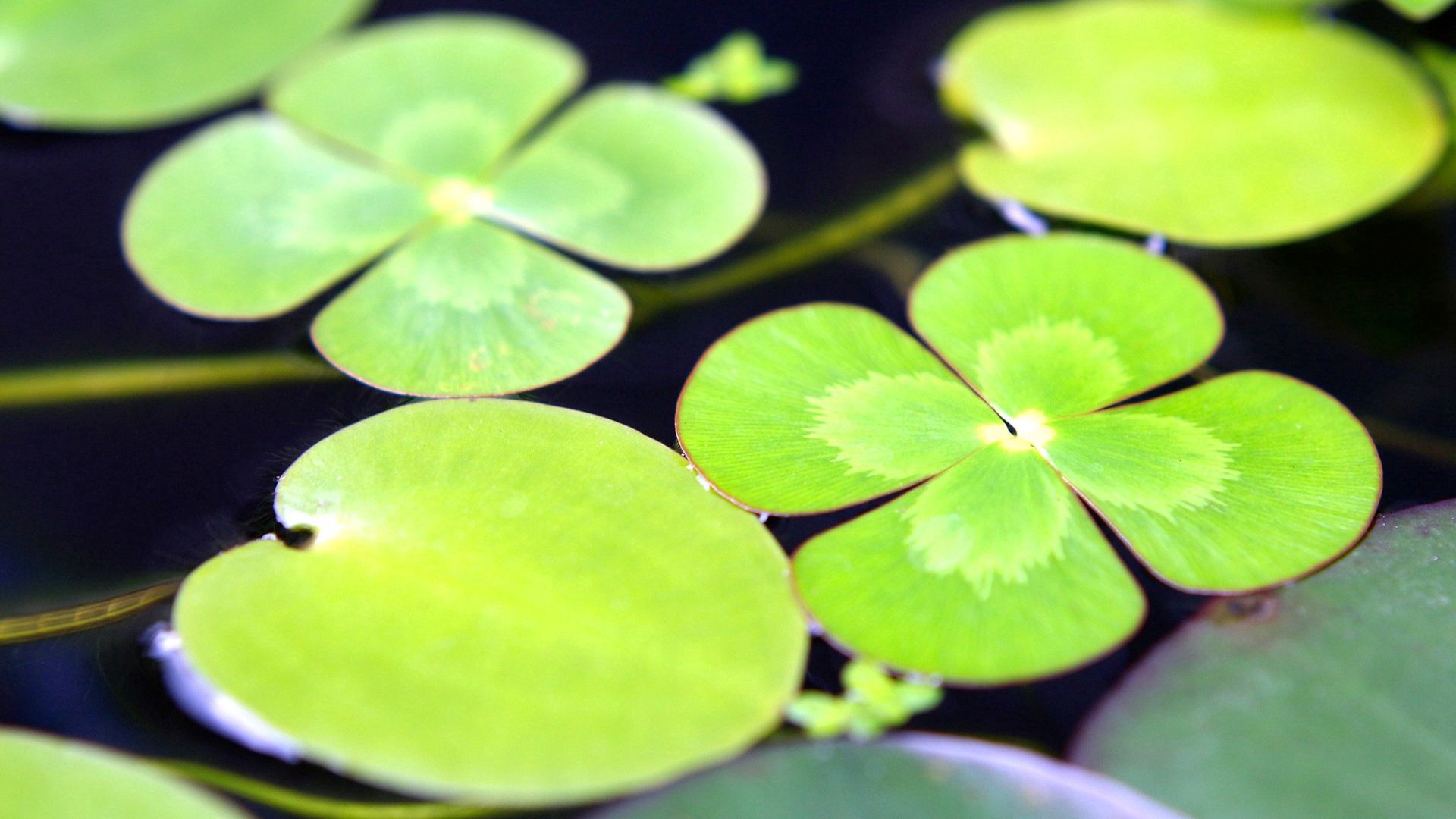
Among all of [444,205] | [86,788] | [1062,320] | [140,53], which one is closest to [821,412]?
[1062,320]

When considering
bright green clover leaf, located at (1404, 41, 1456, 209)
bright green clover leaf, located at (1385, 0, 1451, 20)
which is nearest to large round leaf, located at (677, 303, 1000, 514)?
bright green clover leaf, located at (1404, 41, 1456, 209)

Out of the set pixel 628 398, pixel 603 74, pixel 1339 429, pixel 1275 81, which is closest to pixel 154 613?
pixel 628 398

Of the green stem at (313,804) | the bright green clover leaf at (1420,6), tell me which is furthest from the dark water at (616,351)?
the bright green clover leaf at (1420,6)

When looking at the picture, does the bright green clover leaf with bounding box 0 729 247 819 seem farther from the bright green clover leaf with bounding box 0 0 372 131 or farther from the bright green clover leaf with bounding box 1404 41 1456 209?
the bright green clover leaf with bounding box 1404 41 1456 209

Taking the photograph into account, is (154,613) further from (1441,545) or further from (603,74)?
(1441,545)

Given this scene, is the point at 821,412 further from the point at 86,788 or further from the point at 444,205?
the point at 86,788
